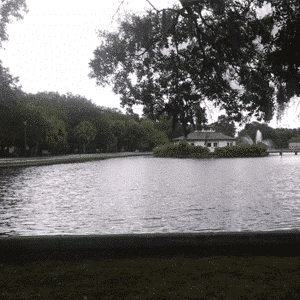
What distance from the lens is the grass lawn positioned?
322cm

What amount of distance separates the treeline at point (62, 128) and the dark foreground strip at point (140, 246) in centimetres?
3098

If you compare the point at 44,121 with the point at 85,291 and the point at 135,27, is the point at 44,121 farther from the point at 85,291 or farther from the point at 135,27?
the point at 85,291

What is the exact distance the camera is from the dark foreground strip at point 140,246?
13.9 feet

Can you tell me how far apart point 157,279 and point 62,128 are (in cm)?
5402

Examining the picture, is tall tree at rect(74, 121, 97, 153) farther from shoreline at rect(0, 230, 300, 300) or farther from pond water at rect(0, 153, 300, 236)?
shoreline at rect(0, 230, 300, 300)

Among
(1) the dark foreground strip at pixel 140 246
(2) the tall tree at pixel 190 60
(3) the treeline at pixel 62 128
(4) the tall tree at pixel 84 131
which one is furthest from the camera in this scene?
(4) the tall tree at pixel 84 131

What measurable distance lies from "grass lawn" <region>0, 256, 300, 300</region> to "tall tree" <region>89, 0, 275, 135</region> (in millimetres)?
3743

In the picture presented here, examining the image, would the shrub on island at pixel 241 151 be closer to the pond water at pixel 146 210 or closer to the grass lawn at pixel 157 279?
→ the pond water at pixel 146 210

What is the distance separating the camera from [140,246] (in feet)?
14.0

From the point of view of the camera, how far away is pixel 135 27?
7711 mm

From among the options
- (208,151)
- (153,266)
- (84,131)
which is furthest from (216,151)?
(153,266)

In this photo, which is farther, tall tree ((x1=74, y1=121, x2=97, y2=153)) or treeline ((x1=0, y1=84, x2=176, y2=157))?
tall tree ((x1=74, y1=121, x2=97, y2=153))

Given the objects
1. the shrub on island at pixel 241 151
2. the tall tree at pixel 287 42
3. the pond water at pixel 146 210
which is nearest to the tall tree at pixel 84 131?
the shrub on island at pixel 241 151

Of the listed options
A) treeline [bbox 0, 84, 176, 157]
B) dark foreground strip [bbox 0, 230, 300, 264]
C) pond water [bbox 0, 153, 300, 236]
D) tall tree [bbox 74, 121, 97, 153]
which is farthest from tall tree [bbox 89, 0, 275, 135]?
tall tree [bbox 74, 121, 97, 153]
